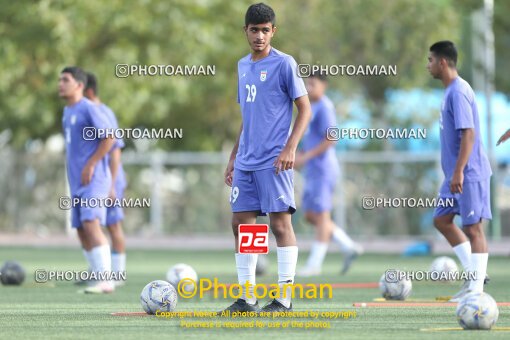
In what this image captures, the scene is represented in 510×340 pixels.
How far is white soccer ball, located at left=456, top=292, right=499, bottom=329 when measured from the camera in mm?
8953

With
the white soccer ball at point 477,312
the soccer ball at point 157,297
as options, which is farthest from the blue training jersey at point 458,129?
the soccer ball at point 157,297

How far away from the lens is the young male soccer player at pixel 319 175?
55.4ft

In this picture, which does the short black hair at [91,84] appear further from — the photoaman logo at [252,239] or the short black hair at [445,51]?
the photoaman logo at [252,239]

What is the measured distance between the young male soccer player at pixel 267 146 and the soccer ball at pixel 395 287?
2164mm

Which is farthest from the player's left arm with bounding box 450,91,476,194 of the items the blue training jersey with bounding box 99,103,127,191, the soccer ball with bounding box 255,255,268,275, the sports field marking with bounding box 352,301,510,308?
the soccer ball with bounding box 255,255,268,275

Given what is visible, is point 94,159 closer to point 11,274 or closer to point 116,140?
point 116,140

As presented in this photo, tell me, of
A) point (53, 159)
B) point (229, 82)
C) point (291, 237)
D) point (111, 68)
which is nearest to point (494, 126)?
point (229, 82)

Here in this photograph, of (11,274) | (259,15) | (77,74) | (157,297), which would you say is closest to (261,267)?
(11,274)

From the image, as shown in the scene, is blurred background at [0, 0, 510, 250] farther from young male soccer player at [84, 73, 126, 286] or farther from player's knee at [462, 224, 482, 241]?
player's knee at [462, 224, 482, 241]

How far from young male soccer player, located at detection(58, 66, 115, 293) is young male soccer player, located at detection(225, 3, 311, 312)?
372 cm

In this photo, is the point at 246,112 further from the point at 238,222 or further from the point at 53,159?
the point at 53,159

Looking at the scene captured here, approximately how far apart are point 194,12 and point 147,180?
189 inches

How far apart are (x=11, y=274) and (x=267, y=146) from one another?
6.07 metres

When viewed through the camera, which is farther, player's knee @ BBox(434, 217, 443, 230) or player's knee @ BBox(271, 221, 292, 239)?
player's knee @ BBox(434, 217, 443, 230)
